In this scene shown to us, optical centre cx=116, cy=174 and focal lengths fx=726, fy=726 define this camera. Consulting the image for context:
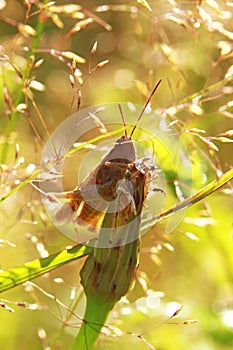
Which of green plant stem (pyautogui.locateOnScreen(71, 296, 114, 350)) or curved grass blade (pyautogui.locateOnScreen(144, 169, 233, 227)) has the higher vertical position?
curved grass blade (pyautogui.locateOnScreen(144, 169, 233, 227))

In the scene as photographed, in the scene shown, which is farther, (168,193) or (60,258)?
(168,193)

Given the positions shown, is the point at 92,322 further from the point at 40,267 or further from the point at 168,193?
the point at 168,193

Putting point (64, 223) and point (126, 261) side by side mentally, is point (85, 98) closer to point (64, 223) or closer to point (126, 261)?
point (64, 223)

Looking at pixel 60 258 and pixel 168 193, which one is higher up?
pixel 60 258

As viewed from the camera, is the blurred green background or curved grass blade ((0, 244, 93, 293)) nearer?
curved grass blade ((0, 244, 93, 293))

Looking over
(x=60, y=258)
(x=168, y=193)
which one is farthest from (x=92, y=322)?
(x=168, y=193)

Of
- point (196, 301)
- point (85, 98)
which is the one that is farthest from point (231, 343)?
point (85, 98)
